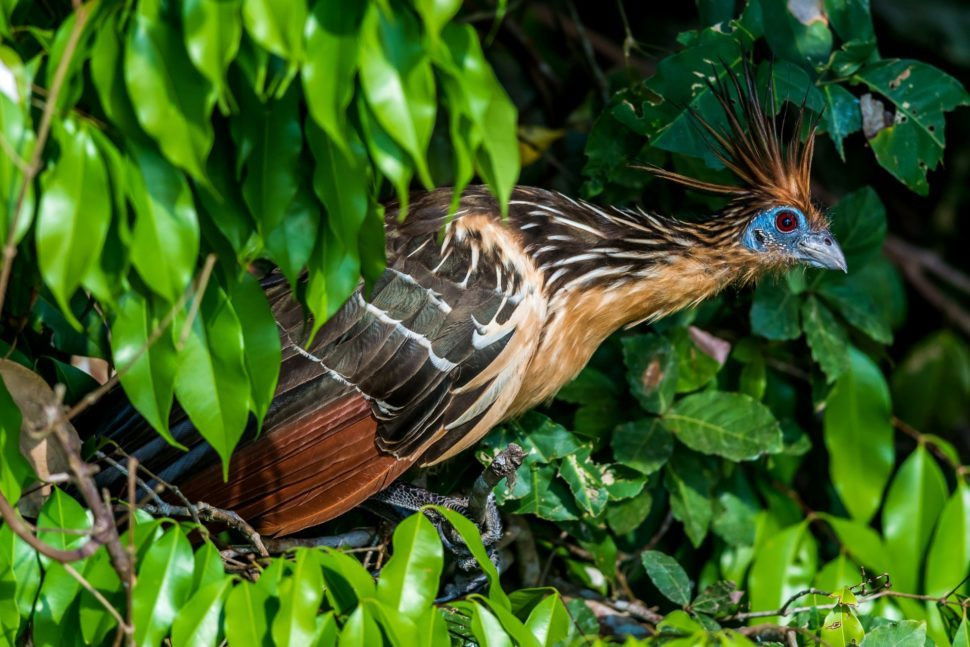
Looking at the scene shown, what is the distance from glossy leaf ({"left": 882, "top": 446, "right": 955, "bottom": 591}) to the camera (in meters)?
3.47

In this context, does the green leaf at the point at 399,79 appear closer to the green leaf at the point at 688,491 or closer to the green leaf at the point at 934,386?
the green leaf at the point at 688,491

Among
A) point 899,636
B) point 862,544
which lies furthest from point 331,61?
point 862,544

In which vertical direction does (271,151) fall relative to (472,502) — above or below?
above

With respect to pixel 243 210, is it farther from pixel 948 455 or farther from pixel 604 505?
pixel 948 455

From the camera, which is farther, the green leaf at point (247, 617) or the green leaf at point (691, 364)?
the green leaf at point (691, 364)

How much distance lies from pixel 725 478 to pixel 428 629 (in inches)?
69.9

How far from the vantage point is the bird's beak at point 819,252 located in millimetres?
3131

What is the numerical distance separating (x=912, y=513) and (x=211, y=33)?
2.71 meters

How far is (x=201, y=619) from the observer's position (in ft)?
6.23

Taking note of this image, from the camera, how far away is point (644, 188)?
3.54 m

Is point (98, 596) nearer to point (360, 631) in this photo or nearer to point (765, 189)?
point (360, 631)

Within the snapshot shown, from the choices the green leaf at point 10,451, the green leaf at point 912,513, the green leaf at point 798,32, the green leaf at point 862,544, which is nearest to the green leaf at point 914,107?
the green leaf at point 798,32

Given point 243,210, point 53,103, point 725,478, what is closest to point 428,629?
point 243,210

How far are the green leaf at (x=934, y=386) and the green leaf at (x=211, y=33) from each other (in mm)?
3794
